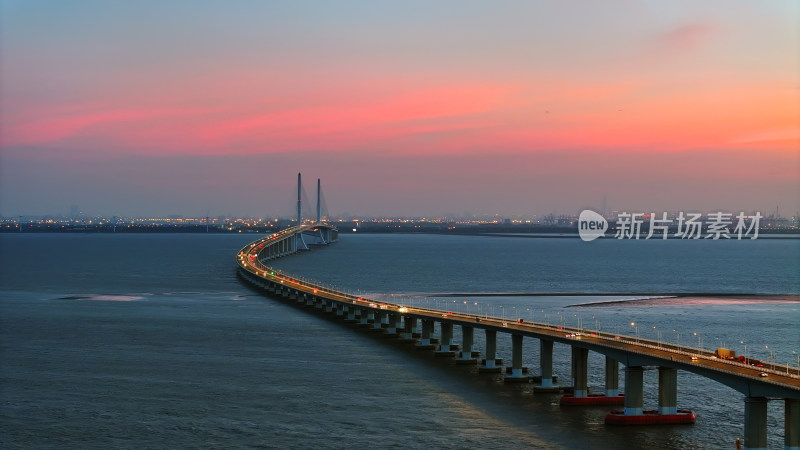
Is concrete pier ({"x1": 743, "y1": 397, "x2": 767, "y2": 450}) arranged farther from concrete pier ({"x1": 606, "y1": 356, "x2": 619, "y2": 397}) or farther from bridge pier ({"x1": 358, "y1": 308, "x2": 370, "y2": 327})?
bridge pier ({"x1": 358, "y1": 308, "x2": 370, "y2": 327})

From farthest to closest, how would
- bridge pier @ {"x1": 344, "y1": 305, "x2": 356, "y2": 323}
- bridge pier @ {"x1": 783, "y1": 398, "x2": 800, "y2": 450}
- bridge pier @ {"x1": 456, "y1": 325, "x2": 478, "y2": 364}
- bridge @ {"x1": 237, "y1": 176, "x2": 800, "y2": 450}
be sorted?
bridge pier @ {"x1": 344, "y1": 305, "x2": 356, "y2": 323}
bridge pier @ {"x1": 456, "y1": 325, "x2": 478, "y2": 364}
bridge @ {"x1": 237, "y1": 176, "x2": 800, "y2": 450}
bridge pier @ {"x1": 783, "y1": 398, "x2": 800, "y2": 450}

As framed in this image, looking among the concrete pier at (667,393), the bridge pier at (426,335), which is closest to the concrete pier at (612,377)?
the concrete pier at (667,393)

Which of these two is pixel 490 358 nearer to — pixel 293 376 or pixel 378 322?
pixel 293 376

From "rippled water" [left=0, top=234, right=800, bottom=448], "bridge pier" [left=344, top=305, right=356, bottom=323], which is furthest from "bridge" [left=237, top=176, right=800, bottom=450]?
"bridge pier" [left=344, top=305, right=356, bottom=323]

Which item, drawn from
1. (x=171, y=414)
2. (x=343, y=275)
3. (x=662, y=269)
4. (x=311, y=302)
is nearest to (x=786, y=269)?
(x=662, y=269)

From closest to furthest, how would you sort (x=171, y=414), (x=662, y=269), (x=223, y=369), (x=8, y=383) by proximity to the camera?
(x=171, y=414) → (x=8, y=383) → (x=223, y=369) → (x=662, y=269)

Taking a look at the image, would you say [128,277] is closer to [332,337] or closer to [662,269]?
[332,337]

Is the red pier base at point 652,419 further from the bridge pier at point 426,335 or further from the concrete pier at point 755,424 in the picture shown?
the bridge pier at point 426,335

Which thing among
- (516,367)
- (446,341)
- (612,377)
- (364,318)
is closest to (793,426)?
(612,377)

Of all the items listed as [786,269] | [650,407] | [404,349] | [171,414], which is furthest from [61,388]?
[786,269]

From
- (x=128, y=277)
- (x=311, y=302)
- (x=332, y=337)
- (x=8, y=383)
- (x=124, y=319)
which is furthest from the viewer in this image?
(x=128, y=277)

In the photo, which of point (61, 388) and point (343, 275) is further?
point (343, 275)
